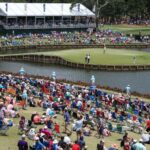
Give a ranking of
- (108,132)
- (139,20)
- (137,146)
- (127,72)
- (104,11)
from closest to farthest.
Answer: (137,146), (108,132), (127,72), (104,11), (139,20)

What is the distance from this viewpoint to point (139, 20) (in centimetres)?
15900

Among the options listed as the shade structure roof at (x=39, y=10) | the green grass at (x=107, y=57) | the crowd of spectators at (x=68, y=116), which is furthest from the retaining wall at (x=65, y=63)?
the crowd of spectators at (x=68, y=116)

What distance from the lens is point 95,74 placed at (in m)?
73.7

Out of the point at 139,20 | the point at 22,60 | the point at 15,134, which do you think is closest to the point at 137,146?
the point at 15,134

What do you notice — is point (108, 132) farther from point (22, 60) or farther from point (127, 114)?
point (22, 60)

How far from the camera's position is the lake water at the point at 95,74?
65938 mm

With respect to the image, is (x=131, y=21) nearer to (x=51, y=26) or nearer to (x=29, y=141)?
(x=51, y=26)

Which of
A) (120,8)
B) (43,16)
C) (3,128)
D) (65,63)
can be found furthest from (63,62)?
(120,8)

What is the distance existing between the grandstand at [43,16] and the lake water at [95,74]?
3069cm

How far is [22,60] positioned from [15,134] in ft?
184

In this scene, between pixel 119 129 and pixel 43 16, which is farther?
pixel 43 16

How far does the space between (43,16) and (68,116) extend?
84.5 m

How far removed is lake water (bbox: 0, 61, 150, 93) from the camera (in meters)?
65.9

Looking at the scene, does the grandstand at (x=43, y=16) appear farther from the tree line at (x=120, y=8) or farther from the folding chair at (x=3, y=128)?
the folding chair at (x=3, y=128)
